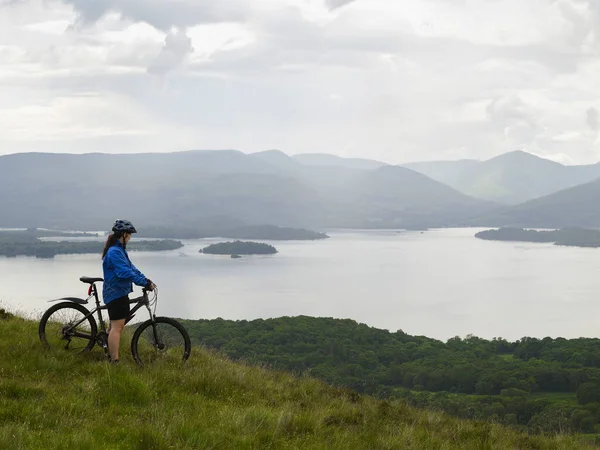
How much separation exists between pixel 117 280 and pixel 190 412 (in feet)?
9.01

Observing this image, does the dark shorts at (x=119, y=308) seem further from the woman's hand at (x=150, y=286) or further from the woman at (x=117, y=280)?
the woman's hand at (x=150, y=286)

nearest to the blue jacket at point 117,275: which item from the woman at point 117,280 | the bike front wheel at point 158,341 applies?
the woman at point 117,280

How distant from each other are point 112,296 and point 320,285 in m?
143

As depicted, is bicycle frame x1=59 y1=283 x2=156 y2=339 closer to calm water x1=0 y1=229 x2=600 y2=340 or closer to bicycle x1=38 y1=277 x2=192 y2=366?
bicycle x1=38 y1=277 x2=192 y2=366

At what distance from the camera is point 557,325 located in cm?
10888

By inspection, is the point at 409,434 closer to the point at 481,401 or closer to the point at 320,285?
the point at 481,401

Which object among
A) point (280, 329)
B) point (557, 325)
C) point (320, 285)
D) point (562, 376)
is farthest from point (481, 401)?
point (320, 285)

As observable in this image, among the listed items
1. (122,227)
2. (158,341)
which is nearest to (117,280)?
(122,227)

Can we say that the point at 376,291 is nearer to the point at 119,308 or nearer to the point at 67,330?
the point at 67,330

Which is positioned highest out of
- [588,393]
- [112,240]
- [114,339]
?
[112,240]

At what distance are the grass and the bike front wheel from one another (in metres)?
0.25

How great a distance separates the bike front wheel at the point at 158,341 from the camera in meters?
9.86

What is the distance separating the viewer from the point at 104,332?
987cm

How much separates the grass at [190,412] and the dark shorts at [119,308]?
801 millimetres
